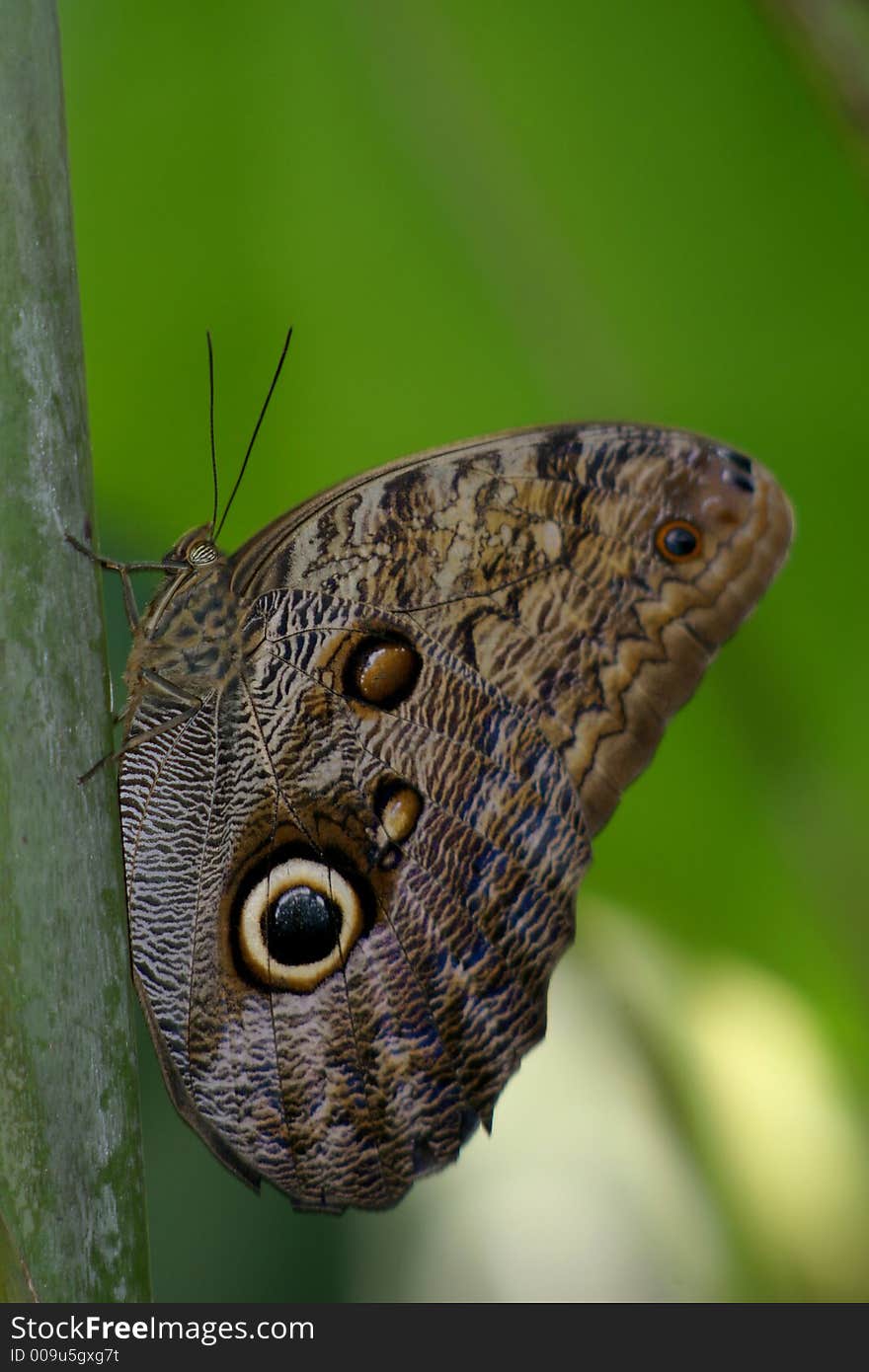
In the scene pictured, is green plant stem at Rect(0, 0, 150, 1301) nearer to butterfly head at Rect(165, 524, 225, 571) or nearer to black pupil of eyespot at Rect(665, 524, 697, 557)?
butterfly head at Rect(165, 524, 225, 571)

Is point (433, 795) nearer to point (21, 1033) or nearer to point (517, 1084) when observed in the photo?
point (21, 1033)

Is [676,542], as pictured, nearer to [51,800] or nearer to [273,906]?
[273,906]

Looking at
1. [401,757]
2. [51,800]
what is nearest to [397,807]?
[401,757]

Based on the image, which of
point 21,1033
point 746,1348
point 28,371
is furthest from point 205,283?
point 746,1348

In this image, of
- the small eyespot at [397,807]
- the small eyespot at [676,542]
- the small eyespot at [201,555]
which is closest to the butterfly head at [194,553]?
the small eyespot at [201,555]

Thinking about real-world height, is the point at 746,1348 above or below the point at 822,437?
below
